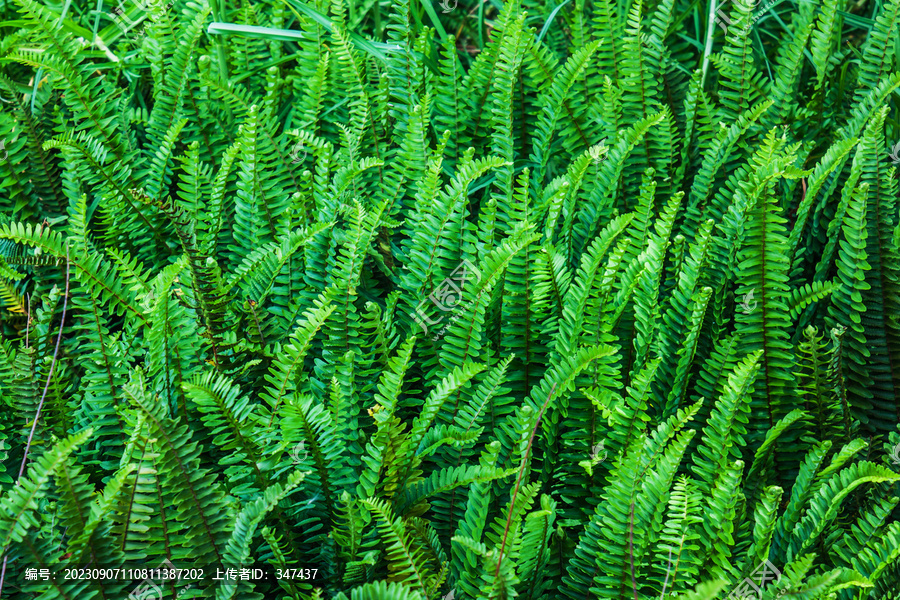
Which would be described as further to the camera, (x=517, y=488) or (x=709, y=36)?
(x=709, y=36)

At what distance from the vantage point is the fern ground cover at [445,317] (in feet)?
4.87

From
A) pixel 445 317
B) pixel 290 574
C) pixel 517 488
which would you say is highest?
pixel 445 317

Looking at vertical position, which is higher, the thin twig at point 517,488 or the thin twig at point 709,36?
the thin twig at point 709,36

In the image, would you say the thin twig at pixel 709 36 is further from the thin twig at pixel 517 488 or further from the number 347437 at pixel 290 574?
the number 347437 at pixel 290 574

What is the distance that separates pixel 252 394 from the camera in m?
1.85

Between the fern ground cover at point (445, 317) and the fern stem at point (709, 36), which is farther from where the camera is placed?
the fern stem at point (709, 36)

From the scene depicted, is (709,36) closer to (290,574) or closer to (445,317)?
(445,317)

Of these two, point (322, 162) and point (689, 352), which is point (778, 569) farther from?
point (322, 162)

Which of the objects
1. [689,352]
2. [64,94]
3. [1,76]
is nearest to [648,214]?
[689,352]

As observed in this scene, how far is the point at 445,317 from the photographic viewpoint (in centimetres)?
185

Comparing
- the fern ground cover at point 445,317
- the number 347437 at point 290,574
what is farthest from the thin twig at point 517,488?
the number 347437 at point 290,574

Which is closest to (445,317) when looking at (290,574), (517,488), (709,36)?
(517,488)

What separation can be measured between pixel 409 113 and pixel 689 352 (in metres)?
1.05

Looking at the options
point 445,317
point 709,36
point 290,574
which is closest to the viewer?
point 290,574
